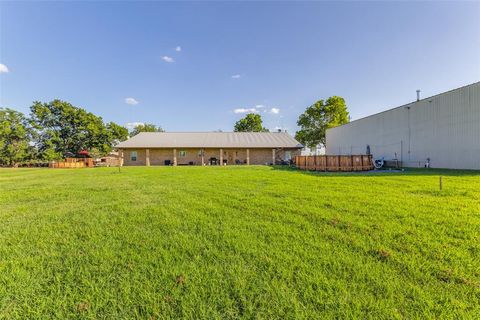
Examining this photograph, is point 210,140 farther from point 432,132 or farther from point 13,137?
point 13,137

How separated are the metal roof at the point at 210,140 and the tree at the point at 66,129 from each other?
11.3 meters

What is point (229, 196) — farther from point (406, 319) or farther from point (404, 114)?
point (404, 114)

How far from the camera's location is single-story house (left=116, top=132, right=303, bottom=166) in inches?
1120

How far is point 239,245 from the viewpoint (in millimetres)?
3146

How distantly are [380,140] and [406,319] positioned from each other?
24407mm

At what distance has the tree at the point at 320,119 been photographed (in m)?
40.6

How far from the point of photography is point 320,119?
41.8 meters

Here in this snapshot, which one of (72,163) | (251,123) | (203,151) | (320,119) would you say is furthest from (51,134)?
(320,119)

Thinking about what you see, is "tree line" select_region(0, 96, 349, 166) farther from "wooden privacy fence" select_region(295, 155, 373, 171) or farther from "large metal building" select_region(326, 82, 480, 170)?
"wooden privacy fence" select_region(295, 155, 373, 171)

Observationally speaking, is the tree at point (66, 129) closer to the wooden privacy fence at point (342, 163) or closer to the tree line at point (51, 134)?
the tree line at point (51, 134)

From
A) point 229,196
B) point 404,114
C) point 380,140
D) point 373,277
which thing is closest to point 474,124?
point 404,114

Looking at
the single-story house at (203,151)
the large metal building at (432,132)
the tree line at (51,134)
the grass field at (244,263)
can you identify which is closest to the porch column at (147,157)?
the single-story house at (203,151)

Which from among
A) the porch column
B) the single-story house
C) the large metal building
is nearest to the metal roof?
the single-story house

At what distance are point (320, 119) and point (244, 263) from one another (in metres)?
42.7
